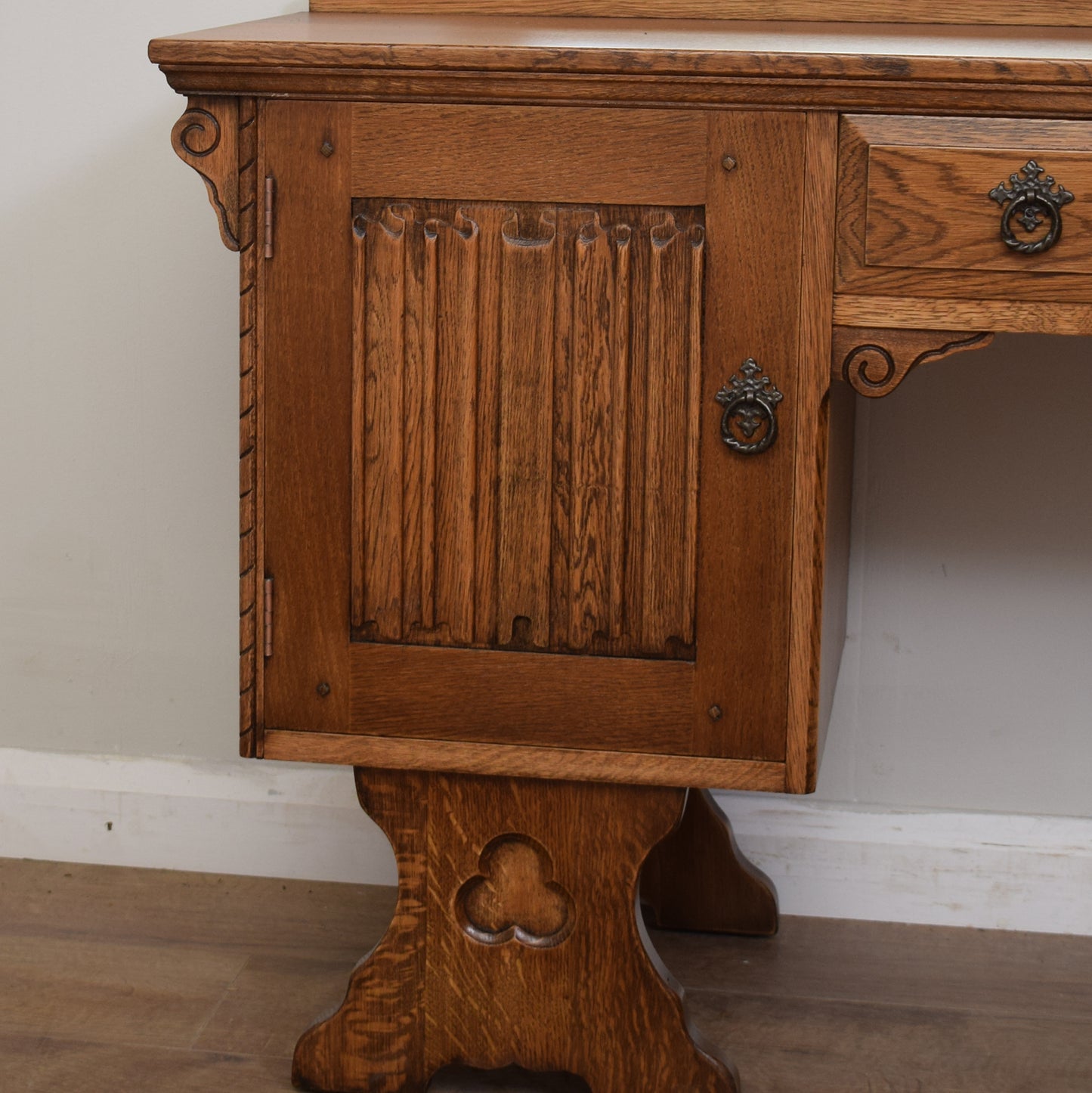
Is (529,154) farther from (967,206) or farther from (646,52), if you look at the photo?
(967,206)

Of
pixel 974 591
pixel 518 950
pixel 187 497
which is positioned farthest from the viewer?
pixel 187 497

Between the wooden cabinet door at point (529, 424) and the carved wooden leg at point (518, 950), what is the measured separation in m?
0.09

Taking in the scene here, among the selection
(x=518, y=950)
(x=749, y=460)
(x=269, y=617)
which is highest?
(x=749, y=460)

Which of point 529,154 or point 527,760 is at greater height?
point 529,154

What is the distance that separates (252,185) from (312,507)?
0.91 feet

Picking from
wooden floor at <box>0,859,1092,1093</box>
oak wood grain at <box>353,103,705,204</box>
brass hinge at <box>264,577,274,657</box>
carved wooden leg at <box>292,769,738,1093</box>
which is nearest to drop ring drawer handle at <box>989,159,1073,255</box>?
oak wood grain at <box>353,103,705,204</box>

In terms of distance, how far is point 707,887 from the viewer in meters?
1.76

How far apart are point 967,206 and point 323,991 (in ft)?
3.53

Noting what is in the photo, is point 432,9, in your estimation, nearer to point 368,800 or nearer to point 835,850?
point 368,800

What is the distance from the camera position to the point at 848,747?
1.80 metres

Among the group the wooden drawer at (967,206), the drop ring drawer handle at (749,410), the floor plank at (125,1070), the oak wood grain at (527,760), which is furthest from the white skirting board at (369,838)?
the wooden drawer at (967,206)

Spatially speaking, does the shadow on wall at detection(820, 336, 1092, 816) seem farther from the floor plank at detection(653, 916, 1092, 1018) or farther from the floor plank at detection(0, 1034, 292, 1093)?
the floor plank at detection(0, 1034, 292, 1093)

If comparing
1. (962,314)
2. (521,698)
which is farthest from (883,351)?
(521,698)

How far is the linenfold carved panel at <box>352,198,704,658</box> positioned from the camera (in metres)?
1.18
